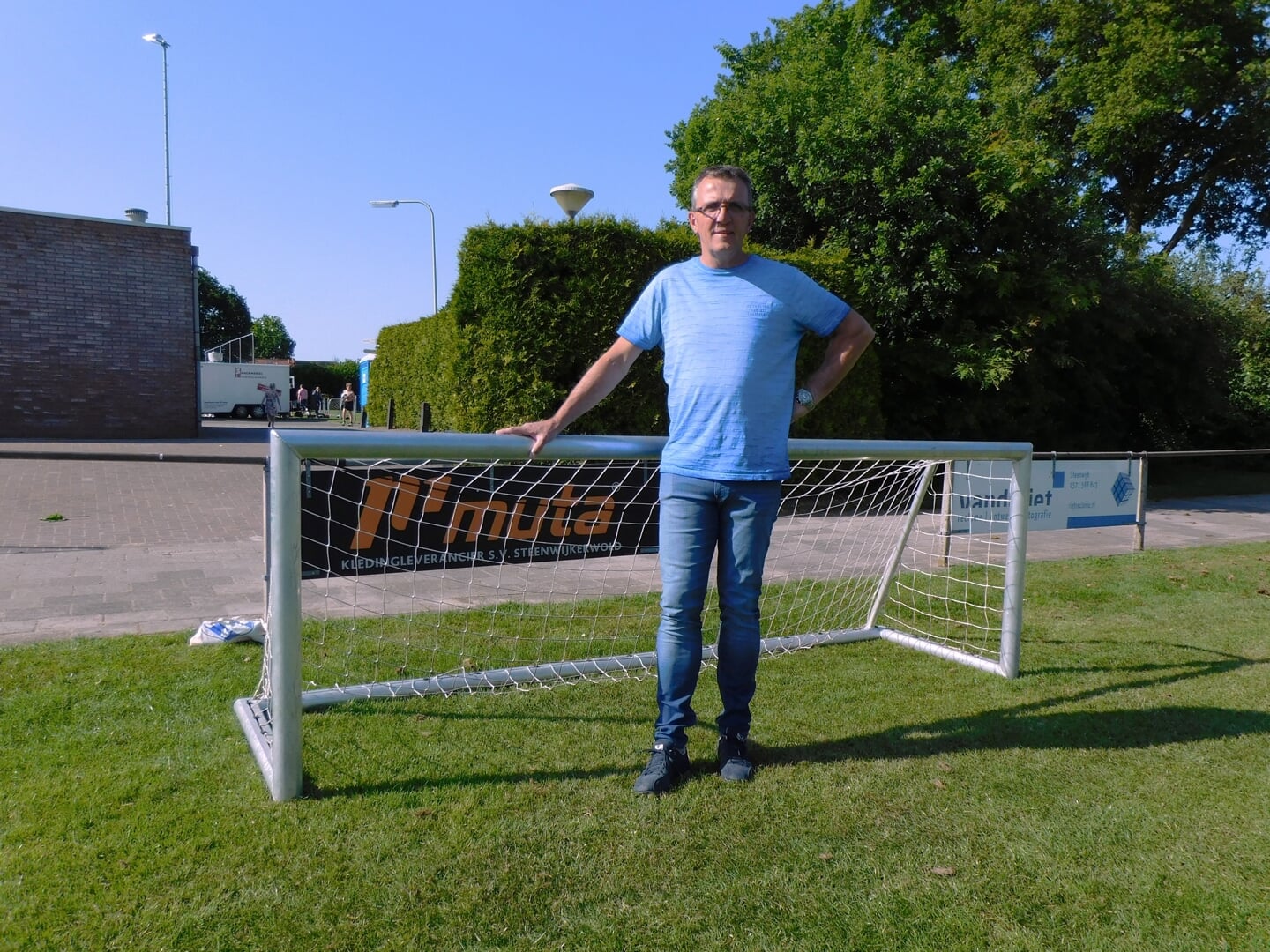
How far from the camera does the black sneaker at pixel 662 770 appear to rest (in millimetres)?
3043

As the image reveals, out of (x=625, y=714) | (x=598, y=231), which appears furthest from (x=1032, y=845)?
(x=598, y=231)

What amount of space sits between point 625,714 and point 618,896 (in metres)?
1.46

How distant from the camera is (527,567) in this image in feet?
17.3

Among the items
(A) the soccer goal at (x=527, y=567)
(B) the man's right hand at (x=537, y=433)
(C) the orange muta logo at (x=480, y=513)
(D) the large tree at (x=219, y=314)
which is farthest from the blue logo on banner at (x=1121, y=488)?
(D) the large tree at (x=219, y=314)

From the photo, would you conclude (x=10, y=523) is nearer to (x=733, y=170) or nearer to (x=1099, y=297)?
(x=733, y=170)

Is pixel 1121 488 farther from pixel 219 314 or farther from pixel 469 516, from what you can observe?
pixel 219 314

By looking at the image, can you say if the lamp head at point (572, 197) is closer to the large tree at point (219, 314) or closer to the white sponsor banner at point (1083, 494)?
the white sponsor banner at point (1083, 494)

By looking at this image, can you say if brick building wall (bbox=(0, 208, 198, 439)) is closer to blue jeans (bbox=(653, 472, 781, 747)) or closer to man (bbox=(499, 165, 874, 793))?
man (bbox=(499, 165, 874, 793))

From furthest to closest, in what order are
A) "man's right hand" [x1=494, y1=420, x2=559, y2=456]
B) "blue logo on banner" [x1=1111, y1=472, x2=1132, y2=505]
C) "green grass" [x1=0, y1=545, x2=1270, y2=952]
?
"blue logo on banner" [x1=1111, y1=472, x2=1132, y2=505] → "man's right hand" [x1=494, y1=420, x2=559, y2=456] → "green grass" [x1=0, y1=545, x2=1270, y2=952]

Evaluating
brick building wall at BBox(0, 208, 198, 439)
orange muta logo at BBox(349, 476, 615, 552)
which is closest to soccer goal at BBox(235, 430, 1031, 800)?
orange muta logo at BBox(349, 476, 615, 552)

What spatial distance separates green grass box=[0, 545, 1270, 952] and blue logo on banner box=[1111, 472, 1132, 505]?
5.15m

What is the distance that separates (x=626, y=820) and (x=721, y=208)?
2.05m

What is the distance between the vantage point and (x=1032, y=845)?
2760 millimetres

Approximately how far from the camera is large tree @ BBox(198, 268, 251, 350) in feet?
224
